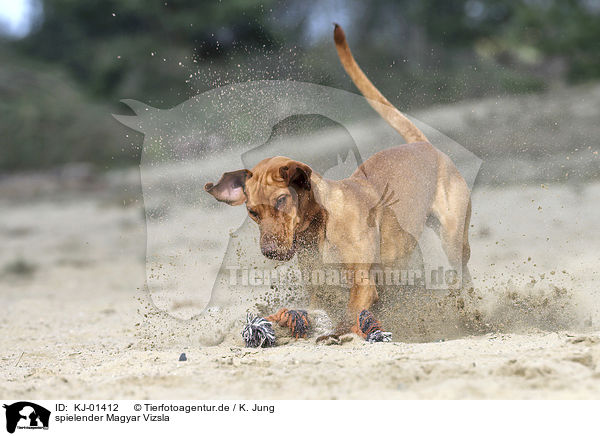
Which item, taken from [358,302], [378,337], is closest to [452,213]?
[358,302]

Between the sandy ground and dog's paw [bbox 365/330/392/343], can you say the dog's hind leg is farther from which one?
dog's paw [bbox 365/330/392/343]

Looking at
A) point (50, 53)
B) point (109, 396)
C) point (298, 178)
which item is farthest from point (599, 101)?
point (50, 53)

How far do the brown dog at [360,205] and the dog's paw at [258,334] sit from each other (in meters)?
0.46

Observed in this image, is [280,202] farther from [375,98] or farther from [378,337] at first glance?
[375,98]

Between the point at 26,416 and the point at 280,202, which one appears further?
the point at 280,202

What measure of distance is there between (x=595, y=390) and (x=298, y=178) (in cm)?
200

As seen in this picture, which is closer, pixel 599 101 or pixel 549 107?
pixel 549 107

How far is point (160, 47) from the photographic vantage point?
20.0m

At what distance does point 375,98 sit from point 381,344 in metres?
2.14

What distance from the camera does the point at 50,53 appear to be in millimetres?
23875

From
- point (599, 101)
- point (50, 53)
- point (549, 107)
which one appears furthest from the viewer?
point (50, 53)

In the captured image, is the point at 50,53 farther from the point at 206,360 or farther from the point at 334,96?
the point at 206,360

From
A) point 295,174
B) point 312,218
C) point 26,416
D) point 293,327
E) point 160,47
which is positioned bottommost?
point 26,416

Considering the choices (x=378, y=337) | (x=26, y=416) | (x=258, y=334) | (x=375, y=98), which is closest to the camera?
(x=26, y=416)
